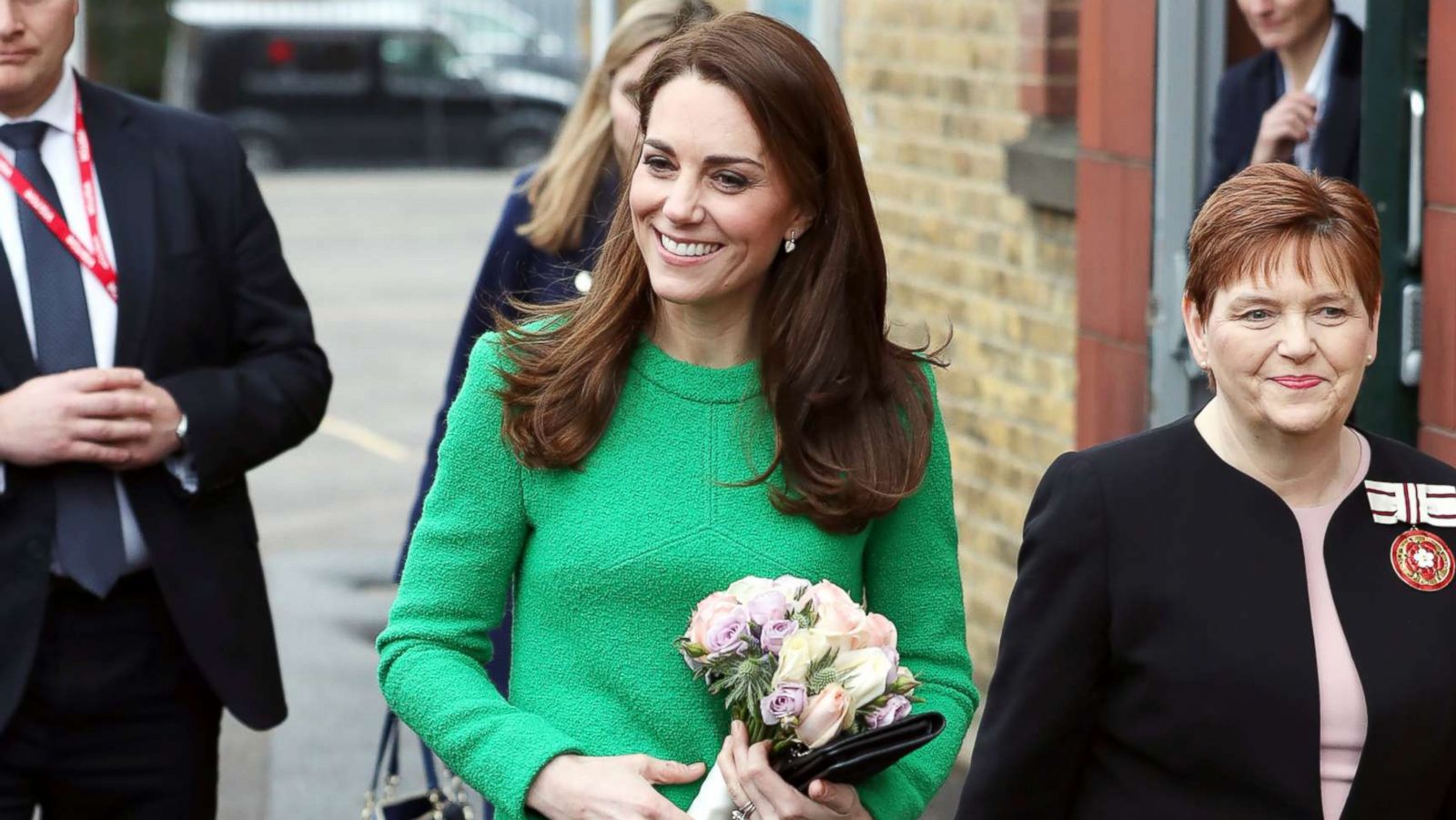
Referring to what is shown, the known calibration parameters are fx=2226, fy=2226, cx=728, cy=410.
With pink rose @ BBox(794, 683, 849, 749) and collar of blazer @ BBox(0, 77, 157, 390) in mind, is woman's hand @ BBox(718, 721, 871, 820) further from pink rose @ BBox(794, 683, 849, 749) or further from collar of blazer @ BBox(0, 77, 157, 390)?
collar of blazer @ BBox(0, 77, 157, 390)

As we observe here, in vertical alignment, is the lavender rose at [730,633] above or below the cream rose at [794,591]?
below

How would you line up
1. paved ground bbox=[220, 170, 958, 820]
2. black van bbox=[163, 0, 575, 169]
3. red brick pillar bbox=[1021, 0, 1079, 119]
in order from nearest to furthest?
red brick pillar bbox=[1021, 0, 1079, 119] < paved ground bbox=[220, 170, 958, 820] < black van bbox=[163, 0, 575, 169]

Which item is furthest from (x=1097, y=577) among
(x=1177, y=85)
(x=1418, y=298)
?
(x=1177, y=85)

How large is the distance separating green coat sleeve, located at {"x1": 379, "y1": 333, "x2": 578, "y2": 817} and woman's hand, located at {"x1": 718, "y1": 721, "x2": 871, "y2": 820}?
9.4 inches

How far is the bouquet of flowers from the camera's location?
256 cm

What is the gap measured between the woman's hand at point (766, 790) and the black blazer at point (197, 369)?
1500mm

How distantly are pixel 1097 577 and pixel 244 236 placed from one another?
1912mm

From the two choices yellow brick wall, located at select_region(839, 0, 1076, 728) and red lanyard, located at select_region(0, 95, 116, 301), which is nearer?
red lanyard, located at select_region(0, 95, 116, 301)

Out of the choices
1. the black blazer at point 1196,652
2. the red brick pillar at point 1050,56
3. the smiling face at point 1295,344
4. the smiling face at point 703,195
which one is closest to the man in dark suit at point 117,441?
the smiling face at point 703,195

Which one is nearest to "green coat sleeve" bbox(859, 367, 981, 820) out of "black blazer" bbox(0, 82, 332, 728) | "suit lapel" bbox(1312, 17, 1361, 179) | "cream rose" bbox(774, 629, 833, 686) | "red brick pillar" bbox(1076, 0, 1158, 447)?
"cream rose" bbox(774, 629, 833, 686)

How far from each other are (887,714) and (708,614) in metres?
0.24

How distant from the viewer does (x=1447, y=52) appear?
403 centimetres

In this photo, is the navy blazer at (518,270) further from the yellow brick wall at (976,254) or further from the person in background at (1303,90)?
the yellow brick wall at (976,254)

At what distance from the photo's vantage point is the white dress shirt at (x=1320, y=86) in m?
4.51
